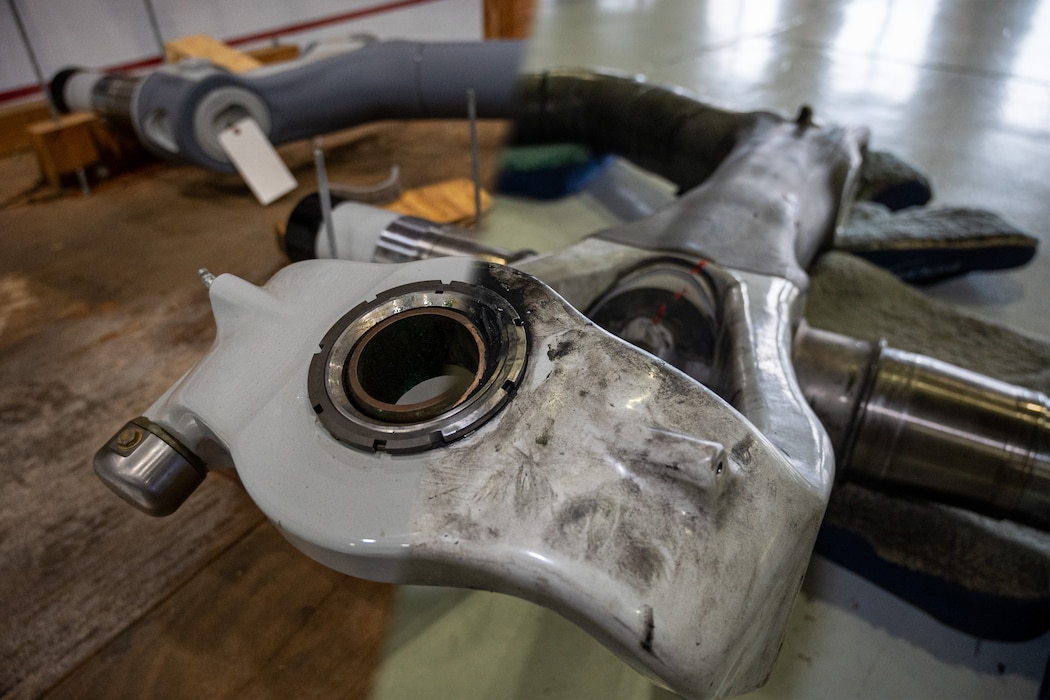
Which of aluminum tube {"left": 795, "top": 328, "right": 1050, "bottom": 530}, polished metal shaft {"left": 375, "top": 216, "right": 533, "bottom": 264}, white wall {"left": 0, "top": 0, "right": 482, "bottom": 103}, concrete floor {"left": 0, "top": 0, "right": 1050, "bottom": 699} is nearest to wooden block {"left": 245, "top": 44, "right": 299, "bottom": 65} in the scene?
white wall {"left": 0, "top": 0, "right": 482, "bottom": 103}

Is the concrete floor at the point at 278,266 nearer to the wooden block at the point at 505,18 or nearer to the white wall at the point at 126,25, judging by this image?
the wooden block at the point at 505,18

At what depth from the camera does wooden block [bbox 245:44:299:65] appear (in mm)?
2398

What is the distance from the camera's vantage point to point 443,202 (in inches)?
68.7

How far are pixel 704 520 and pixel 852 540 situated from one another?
1.89 ft

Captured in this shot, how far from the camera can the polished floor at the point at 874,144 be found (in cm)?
88

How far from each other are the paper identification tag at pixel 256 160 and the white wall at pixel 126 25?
0.77 m

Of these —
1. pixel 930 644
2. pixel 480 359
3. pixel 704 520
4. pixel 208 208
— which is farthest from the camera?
pixel 208 208


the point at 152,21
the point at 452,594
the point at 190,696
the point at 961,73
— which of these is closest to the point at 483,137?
the point at 152,21

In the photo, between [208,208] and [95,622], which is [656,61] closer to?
[208,208]

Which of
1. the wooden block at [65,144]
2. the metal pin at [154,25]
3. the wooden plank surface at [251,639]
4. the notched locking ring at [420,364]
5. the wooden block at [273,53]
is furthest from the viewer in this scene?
the wooden block at [273,53]

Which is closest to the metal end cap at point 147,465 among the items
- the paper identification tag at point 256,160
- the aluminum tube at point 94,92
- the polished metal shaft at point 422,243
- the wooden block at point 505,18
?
the polished metal shaft at point 422,243

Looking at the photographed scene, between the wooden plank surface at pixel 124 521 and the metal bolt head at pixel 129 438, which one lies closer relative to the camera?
the metal bolt head at pixel 129 438

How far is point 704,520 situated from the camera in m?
0.54

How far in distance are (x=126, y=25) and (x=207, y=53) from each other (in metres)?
0.37
